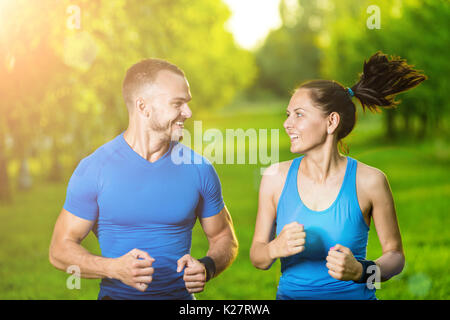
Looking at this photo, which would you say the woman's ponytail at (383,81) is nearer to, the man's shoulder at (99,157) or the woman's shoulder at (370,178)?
the woman's shoulder at (370,178)

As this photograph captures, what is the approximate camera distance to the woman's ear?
3.14 metres

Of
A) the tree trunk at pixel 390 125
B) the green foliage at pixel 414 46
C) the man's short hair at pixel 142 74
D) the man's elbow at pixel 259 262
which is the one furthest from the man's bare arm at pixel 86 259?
the tree trunk at pixel 390 125

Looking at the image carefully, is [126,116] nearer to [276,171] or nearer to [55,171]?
[55,171]

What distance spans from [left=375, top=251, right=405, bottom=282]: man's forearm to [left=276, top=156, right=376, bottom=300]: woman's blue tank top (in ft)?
0.51

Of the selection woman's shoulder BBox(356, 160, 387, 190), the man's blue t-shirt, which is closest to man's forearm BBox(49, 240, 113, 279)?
the man's blue t-shirt

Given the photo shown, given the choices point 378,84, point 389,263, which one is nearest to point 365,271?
point 389,263

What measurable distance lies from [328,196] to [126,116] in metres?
8.47

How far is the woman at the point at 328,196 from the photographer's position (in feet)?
10.1

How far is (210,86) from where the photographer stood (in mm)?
24391

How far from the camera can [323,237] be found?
3.09 m

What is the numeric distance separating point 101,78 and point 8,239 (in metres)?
3.77

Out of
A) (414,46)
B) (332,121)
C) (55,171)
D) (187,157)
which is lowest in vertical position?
(55,171)

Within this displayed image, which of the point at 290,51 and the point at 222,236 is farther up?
the point at 290,51

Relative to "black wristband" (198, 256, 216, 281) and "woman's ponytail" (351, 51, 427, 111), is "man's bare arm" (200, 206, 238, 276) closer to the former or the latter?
"black wristband" (198, 256, 216, 281)
